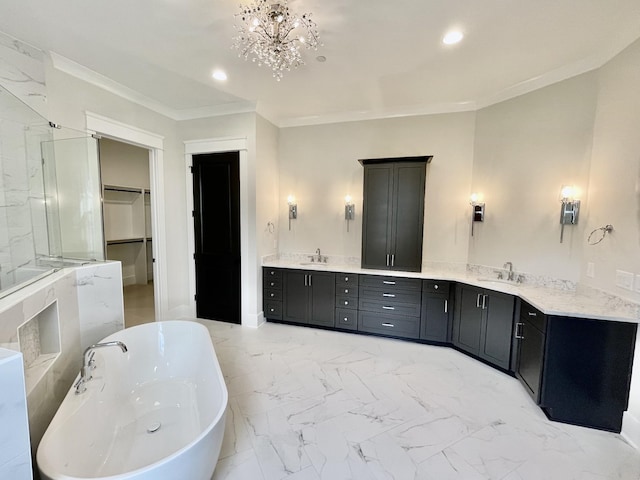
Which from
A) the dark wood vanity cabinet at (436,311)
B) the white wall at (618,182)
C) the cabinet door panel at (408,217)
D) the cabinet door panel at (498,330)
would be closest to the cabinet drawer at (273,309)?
the cabinet door panel at (408,217)

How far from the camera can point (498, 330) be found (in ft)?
9.48

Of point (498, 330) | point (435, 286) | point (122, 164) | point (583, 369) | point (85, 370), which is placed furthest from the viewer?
point (122, 164)

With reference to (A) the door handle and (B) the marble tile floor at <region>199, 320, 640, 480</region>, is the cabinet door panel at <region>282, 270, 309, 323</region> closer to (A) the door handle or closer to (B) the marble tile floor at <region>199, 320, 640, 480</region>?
(B) the marble tile floor at <region>199, 320, 640, 480</region>

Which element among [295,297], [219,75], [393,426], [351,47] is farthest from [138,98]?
[393,426]

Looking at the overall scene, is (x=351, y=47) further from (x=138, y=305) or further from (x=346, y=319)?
(x=138, y=305)

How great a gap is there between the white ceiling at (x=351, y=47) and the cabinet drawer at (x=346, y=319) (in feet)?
9.16

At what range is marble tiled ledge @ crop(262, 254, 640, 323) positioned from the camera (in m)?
2.16

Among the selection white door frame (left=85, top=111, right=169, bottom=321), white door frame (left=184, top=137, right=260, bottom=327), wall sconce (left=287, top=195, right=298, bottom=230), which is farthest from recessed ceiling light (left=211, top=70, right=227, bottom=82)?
wall sconce (left=287, top=195, right=298, bottom=230)

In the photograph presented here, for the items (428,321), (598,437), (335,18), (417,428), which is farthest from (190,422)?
(335,18)

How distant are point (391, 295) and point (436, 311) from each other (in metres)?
0.56

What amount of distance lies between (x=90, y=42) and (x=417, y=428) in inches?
165

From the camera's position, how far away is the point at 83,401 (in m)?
1.78

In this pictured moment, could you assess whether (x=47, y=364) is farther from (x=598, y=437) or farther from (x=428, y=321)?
(x=598, y=437)

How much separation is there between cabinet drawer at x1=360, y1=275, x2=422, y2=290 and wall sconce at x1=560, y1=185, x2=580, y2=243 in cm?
157
